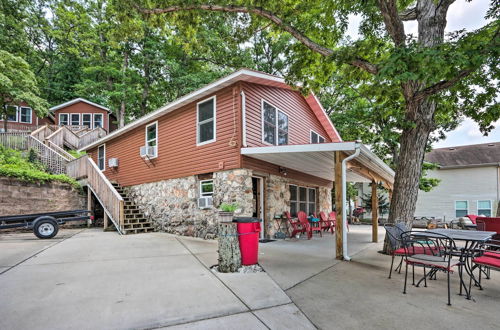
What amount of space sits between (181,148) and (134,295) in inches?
258

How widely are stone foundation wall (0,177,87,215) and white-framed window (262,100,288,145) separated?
9.48 meters

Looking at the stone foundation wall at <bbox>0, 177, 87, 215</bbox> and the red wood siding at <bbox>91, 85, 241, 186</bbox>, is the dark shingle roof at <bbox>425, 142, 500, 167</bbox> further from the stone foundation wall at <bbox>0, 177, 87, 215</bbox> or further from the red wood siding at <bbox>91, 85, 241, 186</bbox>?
the stone foundation wall at <bbox>0, 177, 87, 215</bbox>

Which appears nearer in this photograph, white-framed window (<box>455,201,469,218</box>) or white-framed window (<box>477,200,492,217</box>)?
white-framed window (<box>477,200,492,217</box>)

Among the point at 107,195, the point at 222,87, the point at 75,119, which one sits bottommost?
the point at 107,195

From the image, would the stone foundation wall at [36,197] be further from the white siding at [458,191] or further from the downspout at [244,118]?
the white siding at [458,191]

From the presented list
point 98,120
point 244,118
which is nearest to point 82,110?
point 98,120

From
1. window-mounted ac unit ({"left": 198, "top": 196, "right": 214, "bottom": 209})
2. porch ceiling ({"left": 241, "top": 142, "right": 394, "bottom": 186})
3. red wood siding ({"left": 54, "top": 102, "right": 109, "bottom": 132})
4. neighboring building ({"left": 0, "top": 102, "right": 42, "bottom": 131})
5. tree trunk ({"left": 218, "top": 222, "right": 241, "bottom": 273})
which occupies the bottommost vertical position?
tree trunk ({"left": 218, "top": 222, "right": 241, "bottom": 273})

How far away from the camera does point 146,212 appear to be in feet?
36.0

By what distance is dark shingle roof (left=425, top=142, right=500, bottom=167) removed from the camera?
17.5m

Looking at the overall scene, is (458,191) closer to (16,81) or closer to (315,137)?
(315,137)

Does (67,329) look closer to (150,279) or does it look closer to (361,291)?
(150,279)

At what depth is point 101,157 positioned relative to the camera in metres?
14.8

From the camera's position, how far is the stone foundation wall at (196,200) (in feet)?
25.0

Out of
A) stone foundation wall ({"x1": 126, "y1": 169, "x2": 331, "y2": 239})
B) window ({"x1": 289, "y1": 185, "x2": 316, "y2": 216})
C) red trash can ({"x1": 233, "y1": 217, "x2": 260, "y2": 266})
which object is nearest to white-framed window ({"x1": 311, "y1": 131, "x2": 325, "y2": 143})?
window ({"x1": 289, "y1": 185, "x2": 316, "y2": 216})
